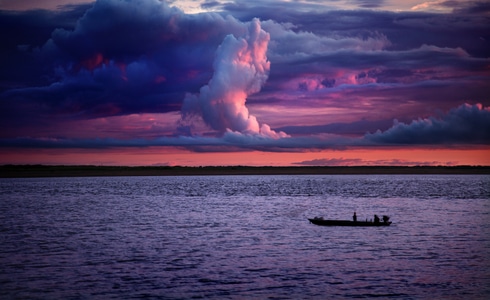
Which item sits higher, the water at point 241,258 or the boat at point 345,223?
→ the boat at point 345,223

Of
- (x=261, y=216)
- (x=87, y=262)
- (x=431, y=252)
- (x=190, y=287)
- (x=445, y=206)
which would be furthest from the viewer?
(x=445, y=206)

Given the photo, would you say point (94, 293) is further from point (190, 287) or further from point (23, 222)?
point (23, 222)

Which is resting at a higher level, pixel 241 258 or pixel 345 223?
pixel 345 223

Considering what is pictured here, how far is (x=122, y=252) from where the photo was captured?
47.8 m

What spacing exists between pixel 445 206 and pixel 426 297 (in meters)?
69.7

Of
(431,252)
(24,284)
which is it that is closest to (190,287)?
(24,284)

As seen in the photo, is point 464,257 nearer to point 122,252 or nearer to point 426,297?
point 426,297

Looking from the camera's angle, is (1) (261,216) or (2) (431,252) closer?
(2) (431,252)

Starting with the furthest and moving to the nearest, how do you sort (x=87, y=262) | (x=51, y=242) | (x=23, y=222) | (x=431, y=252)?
(x=23, y=222)
(x=51, y=242)
(x=431, y=252)
(x=87, y=262)

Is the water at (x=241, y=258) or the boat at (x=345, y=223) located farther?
the boat at (x=345, y=223)

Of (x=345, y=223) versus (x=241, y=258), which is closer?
(x=241, y=258)

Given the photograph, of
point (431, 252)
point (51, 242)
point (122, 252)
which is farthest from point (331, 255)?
point (51, 242)

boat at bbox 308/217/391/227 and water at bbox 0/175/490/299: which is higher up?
boat at bbox 308/217/391/227

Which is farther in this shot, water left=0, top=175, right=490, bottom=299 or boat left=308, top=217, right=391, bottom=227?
boat left=308, top=217, right=391, bottom=227
